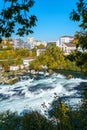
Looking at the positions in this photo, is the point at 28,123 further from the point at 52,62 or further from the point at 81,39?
the point at 52,62

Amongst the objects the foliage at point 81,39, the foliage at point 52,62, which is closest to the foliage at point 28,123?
the foliage at point 81,39

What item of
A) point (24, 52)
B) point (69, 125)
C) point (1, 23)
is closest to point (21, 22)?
point (1, 23)

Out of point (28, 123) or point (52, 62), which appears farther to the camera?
point (52, 62)

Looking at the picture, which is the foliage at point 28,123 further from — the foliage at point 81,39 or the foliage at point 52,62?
the foliage at point 52,62

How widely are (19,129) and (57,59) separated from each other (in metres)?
58.3

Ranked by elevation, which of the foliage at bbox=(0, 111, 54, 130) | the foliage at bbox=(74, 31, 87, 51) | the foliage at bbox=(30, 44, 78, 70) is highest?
the foliage at bbox=(74, 31, 87, 51)

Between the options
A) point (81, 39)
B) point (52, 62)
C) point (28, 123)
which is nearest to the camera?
point (28, 123)

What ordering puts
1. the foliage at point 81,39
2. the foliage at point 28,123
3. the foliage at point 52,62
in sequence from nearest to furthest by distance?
the foliage at point 28,123
the foliage at point 81,39
the foliage at point 52,62

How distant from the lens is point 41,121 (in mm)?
3881

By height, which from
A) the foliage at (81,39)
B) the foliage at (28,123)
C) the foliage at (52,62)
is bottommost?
the foliage at (52,62)

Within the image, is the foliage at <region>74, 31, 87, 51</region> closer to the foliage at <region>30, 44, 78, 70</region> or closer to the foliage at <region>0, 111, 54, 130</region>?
the foliage at <region>0, 111, 54, 130</region>

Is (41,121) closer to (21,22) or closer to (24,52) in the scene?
(21,22)

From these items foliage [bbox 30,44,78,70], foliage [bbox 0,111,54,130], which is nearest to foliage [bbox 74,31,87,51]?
foliage [bbox 0,111,54,130]

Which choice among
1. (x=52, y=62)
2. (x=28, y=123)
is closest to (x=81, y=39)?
(x=28, y=123)
